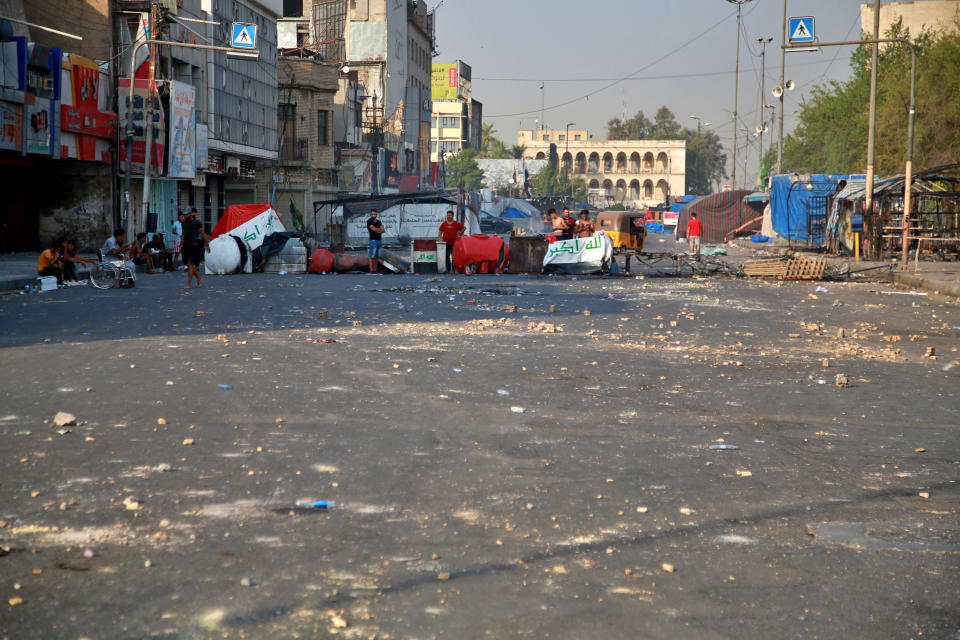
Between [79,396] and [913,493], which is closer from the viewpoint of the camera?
[913,493]

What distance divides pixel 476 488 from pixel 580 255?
73.0 feet

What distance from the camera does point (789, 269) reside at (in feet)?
85.7

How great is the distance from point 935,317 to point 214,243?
59.5 ft

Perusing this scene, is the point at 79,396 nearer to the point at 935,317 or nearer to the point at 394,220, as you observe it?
the point at 935,317

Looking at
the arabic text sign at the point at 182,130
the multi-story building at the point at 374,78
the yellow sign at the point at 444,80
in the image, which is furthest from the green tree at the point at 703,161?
the arabic text sign at the point at 182,130

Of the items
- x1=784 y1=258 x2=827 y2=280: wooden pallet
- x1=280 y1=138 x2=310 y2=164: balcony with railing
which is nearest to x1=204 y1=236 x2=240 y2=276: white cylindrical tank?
x1=784 y1=258 x2=827 y2=280: wooden pallet

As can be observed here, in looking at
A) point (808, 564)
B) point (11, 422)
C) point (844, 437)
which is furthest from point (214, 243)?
point (808, 564)

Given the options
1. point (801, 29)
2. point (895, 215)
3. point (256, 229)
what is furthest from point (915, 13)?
point (256, 229)

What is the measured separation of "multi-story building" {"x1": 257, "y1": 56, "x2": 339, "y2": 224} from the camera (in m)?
50.6

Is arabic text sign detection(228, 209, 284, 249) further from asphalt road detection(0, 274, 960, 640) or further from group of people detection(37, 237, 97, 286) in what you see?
asphalt road detection(0, 274, 960, 640)

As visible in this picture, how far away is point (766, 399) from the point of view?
843 cm

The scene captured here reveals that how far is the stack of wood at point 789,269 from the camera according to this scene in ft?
83.9

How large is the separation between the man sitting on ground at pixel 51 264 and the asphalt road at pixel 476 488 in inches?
386

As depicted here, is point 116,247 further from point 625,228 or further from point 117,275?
point 625,228
